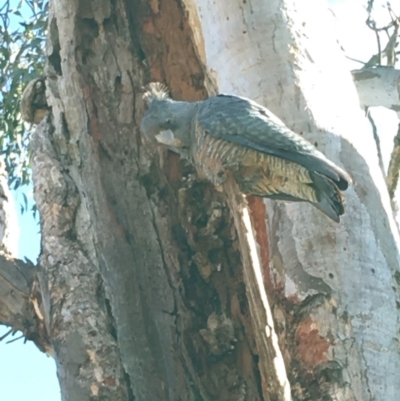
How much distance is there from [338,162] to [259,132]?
0.20m

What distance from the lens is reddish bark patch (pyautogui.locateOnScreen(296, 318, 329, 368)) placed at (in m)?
2.01

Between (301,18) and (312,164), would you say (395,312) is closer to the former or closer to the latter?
(312,164)

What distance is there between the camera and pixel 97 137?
8.98 feet

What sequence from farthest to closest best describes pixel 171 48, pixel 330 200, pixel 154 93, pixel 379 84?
1. pixel 379 84
2. pixel 171 48
3. pixel 154 93
4. pixel 330 200

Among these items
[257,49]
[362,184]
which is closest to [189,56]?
[257,49]

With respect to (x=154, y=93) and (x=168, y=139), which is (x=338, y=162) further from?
(x=154, y=93)

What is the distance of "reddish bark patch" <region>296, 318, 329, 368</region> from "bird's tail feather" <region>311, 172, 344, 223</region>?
251 mm

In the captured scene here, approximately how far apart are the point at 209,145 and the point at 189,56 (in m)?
0.71

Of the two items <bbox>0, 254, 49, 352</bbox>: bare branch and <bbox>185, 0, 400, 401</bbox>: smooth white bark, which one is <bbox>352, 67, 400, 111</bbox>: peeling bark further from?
<bbox>0, 254, 49, 352</bbox>: bare branch

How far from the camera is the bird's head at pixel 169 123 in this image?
2469 mm

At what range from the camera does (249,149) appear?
7.34 feet

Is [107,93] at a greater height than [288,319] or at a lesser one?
greater

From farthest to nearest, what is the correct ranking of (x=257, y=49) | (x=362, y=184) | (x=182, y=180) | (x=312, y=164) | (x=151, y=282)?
(x=182, y=180), (x=151, y=282), (x=257, y=49), (x=362, y=184), (x=312, y=164)

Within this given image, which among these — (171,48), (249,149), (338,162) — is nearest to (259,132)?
(249,149)
